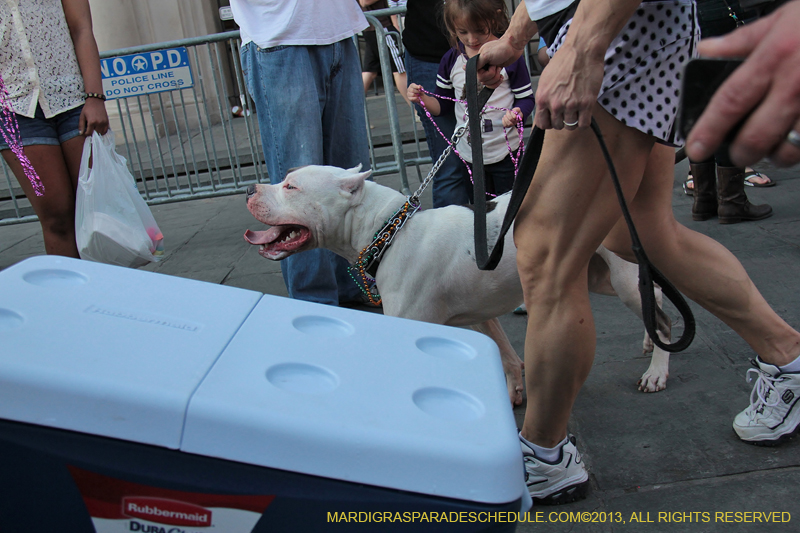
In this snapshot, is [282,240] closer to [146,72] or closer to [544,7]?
[544,7]

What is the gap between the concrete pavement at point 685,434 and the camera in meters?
1.92

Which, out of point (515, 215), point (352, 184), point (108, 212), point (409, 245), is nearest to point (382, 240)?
point (409, 245)

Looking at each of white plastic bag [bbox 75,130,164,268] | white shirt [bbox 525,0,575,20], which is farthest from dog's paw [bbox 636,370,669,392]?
white plastic bag [bbox 75,130,164,268]

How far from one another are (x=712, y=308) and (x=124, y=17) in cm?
1076

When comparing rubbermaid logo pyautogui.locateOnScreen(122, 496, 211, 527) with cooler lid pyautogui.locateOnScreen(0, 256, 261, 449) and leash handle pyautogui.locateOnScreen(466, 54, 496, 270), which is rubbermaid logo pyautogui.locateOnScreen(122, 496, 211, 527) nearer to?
cooler lid pyautogui.locateOnScreen(0, 256, 261, 449)

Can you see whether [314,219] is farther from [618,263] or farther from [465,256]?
[618,263]

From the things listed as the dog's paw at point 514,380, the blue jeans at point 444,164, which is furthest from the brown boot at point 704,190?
the dog's paw at point 514,380

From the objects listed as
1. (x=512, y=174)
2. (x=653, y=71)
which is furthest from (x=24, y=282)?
(x=512, y=174)

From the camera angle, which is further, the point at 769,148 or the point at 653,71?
the point at 653,71

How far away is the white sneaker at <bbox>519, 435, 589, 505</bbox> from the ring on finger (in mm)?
1361

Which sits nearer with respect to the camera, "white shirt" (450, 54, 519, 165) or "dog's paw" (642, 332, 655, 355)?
"dog's paw" (642, 332, 655, 355)

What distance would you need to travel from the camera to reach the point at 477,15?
3.46 m

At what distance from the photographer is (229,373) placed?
100 centimetres

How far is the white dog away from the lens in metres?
2.56
